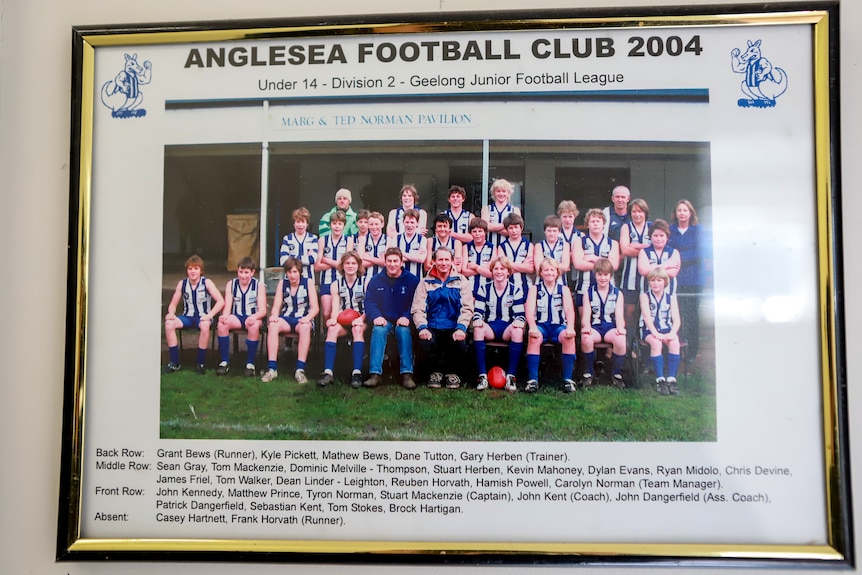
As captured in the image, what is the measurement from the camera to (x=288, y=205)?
0.73 meters

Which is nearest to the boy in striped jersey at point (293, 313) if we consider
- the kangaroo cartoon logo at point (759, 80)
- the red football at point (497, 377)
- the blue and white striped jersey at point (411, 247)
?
the blue and white striped jersey at point (411, 247)

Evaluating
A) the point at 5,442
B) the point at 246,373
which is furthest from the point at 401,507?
the point at 5,442

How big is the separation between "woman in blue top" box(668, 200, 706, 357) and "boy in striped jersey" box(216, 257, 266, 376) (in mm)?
518

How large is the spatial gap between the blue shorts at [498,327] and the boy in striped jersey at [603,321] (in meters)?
0.10

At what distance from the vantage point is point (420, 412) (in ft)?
2.32

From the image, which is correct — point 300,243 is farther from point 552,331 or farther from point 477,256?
point 552,331

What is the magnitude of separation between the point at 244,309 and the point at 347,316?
131 mm

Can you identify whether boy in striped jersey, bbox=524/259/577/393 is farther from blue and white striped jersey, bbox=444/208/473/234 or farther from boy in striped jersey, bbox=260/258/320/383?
boy in striped jersey, bbox=260/258/320/383

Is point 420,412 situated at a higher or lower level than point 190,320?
lower

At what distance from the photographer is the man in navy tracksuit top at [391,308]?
72 cm

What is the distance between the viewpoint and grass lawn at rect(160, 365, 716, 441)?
27.4 inches

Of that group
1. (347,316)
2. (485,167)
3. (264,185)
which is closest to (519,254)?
(485,167)

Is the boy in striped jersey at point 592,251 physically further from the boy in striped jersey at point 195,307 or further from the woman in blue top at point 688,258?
the boy in striped jersey at point 195,307

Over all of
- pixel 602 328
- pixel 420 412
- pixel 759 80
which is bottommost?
pixel 420 412
